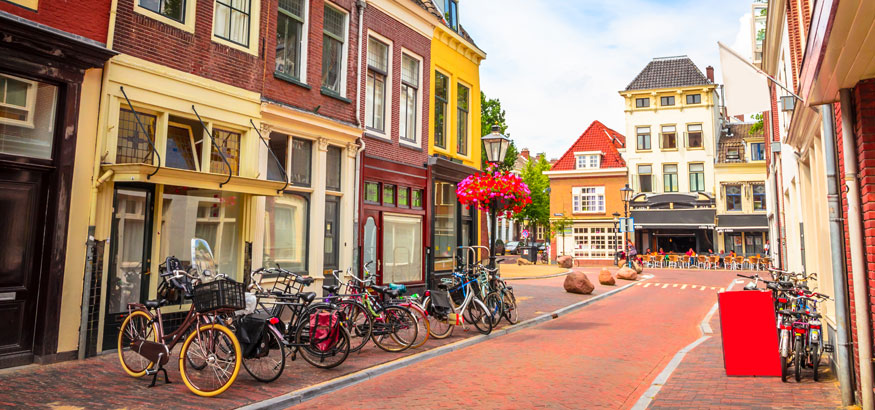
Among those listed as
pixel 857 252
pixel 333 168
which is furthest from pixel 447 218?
pixel 857 252

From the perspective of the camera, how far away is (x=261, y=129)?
10203 mm

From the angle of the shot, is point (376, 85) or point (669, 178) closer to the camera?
point (376, 85)

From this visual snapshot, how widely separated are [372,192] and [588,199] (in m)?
32.4

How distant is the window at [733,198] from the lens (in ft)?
124

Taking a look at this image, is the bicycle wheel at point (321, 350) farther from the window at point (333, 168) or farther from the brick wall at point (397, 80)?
the brick wall at point (397, 80)

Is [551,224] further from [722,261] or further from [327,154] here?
[327,154]

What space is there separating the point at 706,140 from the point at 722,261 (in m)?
9.12

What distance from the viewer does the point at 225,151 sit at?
9.66m

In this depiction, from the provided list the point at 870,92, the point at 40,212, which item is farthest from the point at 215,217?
the point at 870,92

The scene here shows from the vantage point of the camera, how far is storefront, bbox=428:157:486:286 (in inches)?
587

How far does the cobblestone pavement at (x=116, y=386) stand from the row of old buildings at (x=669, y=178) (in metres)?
32.2

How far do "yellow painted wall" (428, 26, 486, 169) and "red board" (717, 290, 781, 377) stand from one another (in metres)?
9.37

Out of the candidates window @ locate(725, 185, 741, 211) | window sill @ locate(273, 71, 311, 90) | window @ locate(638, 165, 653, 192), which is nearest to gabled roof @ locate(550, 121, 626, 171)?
window @ locate(638, 165, 653, 192)

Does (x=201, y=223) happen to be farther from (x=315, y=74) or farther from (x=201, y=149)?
(x=315, y=74)
